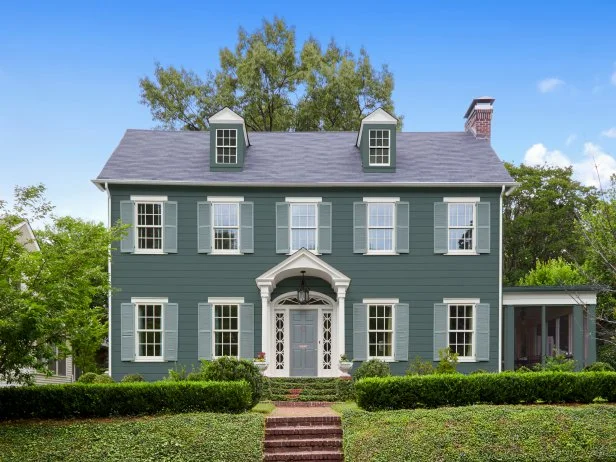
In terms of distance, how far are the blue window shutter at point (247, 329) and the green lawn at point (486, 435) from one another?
698 centimetres

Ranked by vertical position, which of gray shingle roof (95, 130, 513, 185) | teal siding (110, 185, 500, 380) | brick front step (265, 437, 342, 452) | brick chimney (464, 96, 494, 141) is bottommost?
brick front step (265, 437, 342, 452)

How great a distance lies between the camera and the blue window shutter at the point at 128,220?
73.9 ft

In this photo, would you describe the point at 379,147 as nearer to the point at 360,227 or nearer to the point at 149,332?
the point at 360,227

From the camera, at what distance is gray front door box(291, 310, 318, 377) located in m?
23.0

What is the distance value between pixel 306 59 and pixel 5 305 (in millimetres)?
25905

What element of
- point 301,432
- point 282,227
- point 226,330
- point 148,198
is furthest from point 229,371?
point 148,198

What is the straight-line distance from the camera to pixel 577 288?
74.6 feet

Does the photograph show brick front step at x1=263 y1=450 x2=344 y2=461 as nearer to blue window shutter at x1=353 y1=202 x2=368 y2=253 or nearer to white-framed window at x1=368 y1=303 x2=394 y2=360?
white-framed window at x1=368 y1=303 x2=394 y2=360

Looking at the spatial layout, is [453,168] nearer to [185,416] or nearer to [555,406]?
[555,406]

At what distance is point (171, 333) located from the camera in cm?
2248

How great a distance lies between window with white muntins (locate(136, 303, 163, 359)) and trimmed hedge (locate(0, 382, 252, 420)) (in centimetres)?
614

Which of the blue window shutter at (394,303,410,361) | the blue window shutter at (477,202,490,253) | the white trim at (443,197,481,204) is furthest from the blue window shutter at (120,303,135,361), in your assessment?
the blue window shutter at (477,202,490,253)

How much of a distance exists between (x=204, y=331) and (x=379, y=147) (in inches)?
312

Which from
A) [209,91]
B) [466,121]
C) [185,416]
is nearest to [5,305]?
[185,416]
